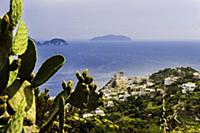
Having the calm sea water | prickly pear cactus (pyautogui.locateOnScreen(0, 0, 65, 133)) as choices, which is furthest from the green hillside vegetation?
the calm sea water

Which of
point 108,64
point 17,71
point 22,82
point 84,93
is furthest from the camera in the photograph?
point 108,64

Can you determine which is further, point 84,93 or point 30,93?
point 84,93

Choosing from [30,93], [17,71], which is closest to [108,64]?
[30,93]

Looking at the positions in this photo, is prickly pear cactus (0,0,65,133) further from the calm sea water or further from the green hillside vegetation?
the calm sea water

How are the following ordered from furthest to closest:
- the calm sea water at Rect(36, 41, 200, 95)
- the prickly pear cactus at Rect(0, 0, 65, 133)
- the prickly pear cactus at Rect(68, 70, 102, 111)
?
the calm sea water at Rect(36, 41, 200, 95) → the prickly pear cactus at Rect(68, 70, 102, 111) → the prickly pear cactus at Rect(0, 0, 65, 133)

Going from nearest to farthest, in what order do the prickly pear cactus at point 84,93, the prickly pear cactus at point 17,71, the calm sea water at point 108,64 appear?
the prickly pear cactus at point 17,71 < the prickly pear cactus at point 84,93 < the calm sea water at point 108,64

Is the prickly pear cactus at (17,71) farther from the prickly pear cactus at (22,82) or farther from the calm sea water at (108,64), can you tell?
the calm sea water at (108,64)

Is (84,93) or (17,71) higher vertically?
(17,71)

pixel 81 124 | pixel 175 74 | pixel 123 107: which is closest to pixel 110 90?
pixel 175 74

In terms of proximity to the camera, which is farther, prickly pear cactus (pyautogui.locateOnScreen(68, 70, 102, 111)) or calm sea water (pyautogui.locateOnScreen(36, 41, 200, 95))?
calm sea water (pyautogui.locateOnScreen(36, 41, 200, 95))

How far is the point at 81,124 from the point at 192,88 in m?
38.4

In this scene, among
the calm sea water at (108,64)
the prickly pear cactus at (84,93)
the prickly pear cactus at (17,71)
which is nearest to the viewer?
the prickly pear cactus at (17,71)

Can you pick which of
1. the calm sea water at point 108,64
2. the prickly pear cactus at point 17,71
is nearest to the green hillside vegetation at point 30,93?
the prickly pear cactus at point 17,71

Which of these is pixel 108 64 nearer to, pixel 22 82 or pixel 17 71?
pixel 22 82
